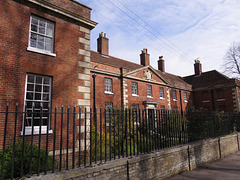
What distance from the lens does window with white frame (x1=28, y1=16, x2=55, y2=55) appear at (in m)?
7.35

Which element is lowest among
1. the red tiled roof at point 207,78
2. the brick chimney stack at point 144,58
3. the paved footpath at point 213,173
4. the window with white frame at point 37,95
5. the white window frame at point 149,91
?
the paved footpath at point 213,173

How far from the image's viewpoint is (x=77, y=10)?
898cm

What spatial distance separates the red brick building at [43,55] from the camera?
647 cm

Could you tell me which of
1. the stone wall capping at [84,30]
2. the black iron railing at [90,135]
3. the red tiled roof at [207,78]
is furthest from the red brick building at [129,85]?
the red tiled roof at [207,78]

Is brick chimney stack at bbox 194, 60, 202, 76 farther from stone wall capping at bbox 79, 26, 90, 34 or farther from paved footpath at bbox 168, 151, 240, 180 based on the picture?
stone wall capping at bbox 79, 26, 90, 34

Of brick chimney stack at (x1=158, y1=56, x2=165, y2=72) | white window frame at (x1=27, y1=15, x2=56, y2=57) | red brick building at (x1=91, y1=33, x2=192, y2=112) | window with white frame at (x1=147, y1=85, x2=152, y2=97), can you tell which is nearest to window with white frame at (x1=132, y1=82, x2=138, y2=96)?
red brick building at (x1=91, y1=33, x2=192, y2=112)

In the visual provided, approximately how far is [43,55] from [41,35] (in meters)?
1.00

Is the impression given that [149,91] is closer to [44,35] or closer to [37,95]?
[44,35]

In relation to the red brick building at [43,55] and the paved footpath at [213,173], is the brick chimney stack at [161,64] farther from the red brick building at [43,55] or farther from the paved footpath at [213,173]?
the paved footpath at [213,173]

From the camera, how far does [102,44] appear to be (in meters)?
20.3

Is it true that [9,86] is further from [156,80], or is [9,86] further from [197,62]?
[197,62]

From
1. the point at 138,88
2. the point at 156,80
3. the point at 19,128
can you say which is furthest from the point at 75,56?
the point at 156,80

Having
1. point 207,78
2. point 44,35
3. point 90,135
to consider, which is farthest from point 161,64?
point 90,135

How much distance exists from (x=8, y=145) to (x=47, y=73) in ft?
A: 10.6
